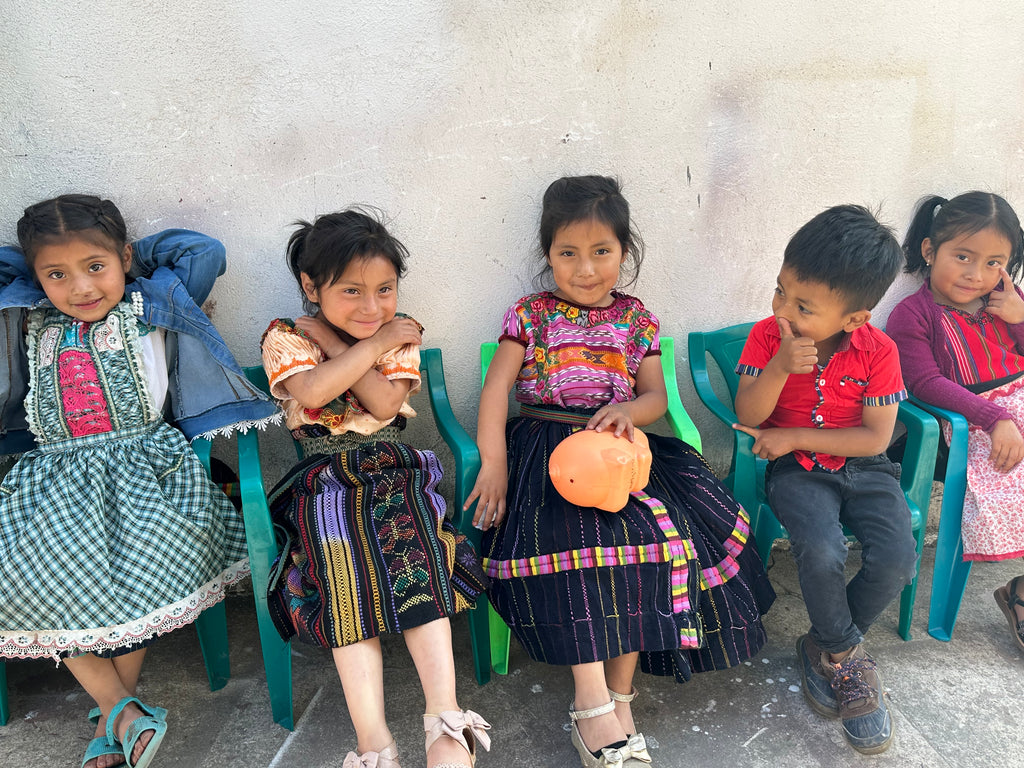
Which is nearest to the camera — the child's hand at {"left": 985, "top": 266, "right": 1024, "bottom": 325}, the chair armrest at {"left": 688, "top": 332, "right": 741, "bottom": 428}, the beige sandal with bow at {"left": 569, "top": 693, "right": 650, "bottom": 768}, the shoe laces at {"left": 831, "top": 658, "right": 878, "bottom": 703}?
the beige sandal with bow at {"left": 569, "top": 693, "right": 650, "bottom": 768}

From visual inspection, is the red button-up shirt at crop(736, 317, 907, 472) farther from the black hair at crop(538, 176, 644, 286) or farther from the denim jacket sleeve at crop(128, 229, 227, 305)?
the denim jacket sleeve at crop(128, 229, 227, 305)

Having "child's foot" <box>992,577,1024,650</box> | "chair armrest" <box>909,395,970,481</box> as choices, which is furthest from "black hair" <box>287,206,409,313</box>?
"child's foot" <box>992,577,1024,650</box>

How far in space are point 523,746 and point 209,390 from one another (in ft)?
4.74

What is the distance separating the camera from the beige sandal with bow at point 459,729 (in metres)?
1.81

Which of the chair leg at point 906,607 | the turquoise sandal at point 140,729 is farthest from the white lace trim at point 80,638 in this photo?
the chair leg at point 906,607

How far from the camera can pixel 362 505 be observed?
209 cm

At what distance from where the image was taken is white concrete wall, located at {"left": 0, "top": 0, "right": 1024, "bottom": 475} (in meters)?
2.44

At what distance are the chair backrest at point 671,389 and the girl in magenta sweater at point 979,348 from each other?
85cm

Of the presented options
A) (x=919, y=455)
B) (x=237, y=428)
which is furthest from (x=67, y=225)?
(x=919, y=455)

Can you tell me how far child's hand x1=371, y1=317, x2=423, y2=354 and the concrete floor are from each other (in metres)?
1.06

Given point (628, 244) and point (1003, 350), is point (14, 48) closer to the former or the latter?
point (628, 244)

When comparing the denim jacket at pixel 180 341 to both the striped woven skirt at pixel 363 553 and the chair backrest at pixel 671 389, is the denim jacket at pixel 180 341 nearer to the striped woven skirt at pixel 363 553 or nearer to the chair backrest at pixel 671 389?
the striped woven skirt at pixel 363 553

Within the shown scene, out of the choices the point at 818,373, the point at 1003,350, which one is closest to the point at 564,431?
the point at 818,373

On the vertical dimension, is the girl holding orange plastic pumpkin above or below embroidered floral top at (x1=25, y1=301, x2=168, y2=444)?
below
